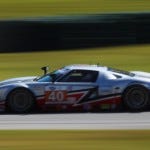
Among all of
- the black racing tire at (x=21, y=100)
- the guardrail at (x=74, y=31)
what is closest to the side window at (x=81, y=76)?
the black racing tire at (x=21, y=100)

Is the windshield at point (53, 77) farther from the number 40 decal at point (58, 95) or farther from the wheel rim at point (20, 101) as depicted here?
the wheel rim at point (20, 101)

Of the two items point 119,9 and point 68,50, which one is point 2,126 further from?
point 119,9

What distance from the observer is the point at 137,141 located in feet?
35.3

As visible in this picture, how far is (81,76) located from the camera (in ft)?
50.0

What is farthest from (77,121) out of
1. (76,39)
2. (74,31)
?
(76,39)

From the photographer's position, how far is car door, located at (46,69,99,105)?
15.1 meters

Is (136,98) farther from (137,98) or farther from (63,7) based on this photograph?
(63,7)

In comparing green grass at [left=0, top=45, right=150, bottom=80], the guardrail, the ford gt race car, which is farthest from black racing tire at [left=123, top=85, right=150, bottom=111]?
the guardrail

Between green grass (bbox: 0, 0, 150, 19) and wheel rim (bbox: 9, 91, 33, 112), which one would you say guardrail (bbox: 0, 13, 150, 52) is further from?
wheel rim (bbox: 9, 91, 33, 112)

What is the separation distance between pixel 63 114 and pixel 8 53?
473 inches

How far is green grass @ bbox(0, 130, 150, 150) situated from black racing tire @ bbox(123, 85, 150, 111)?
2903mm

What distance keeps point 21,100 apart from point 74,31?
10.8 metres

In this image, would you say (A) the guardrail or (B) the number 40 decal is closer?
(B) the number 40 decal

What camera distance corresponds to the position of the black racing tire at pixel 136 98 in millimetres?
15055
